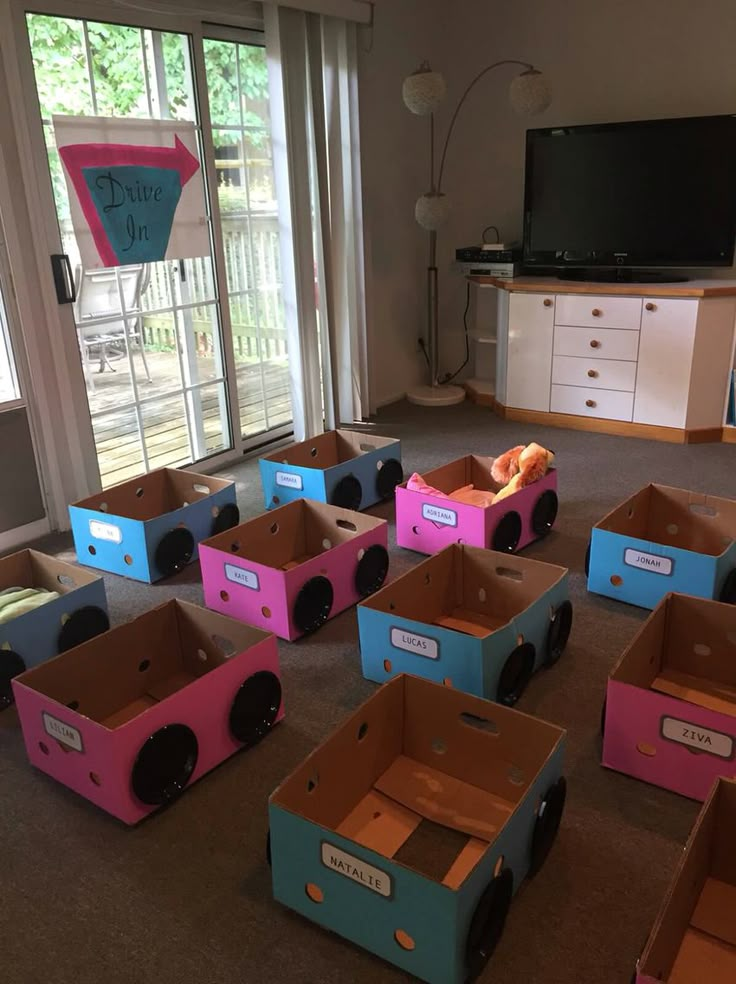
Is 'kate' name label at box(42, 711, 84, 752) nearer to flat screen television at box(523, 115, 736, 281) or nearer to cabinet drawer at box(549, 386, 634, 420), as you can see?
cabinet drawer at box(549, 386, 634, 420)

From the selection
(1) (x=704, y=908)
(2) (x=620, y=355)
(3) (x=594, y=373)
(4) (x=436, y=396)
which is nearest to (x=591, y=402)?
(3) (x=594, y=373)

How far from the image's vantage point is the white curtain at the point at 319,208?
12.2ft

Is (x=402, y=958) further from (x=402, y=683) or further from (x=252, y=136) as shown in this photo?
(x=252, y=136)

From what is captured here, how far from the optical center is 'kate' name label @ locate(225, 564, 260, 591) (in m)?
2.30

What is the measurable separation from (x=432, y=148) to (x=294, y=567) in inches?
127

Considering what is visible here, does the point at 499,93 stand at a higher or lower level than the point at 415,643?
higher

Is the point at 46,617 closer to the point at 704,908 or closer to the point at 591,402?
the point at 704,908

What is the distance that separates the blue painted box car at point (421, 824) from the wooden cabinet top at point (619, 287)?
107 inches

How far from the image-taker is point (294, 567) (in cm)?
237

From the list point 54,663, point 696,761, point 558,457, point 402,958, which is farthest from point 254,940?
point 558,457

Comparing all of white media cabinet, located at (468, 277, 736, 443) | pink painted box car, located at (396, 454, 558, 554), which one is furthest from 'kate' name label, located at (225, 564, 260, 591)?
white media cabinet, located at (468, 277, 736, 443)

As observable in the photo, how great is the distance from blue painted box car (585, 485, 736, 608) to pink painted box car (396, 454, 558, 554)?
30 centimetres

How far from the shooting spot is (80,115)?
3.02 meters

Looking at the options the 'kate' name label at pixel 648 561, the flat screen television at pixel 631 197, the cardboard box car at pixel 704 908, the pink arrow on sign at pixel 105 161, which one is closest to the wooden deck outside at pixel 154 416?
the pink arrow on sign at pixel 105 161
